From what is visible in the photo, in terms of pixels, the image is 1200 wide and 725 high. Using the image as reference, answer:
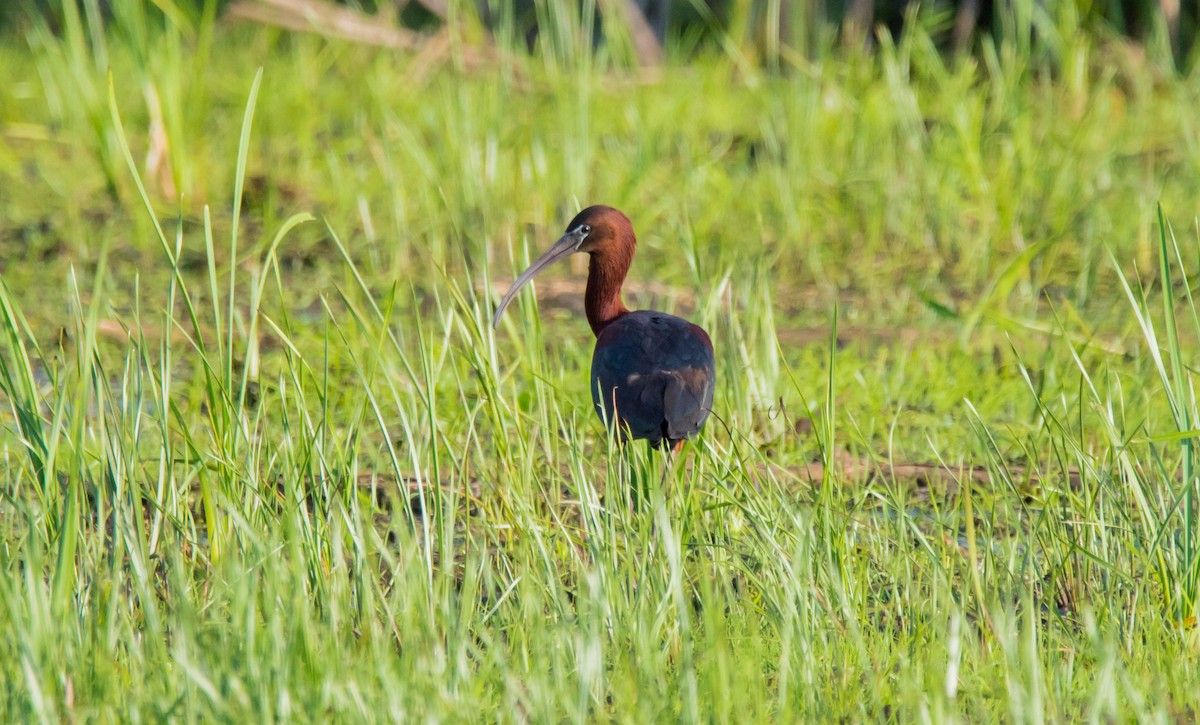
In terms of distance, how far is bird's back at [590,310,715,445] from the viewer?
2760 millimetres

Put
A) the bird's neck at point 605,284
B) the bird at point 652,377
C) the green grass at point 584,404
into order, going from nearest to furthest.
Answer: the green grass at point 584,404 → the bird at point 652,377 → the bird's neck at point 605,284

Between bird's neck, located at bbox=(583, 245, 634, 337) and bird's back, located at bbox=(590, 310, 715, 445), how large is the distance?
316mm

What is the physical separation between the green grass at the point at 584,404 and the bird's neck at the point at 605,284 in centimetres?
18

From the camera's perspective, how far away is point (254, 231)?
539 cm

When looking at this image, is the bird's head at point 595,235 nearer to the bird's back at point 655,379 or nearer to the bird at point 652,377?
the bird at point 652,377

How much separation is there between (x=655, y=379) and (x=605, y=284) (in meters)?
0.59

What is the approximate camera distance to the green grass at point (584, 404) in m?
2.01

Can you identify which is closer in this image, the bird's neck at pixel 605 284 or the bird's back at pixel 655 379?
the bird's back at pixel 655 379

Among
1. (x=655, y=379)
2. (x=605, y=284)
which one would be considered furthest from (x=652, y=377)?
(x=605, y=284)

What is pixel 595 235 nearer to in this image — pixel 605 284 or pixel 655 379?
pixel 605 284

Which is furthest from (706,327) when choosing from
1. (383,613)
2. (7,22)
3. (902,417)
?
(7,22)

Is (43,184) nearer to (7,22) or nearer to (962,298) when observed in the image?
(962,298)

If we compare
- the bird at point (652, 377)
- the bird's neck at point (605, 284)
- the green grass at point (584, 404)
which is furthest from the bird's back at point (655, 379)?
the bird's neck at point (605, 284)

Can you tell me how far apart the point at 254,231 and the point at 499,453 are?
292 centimetres
